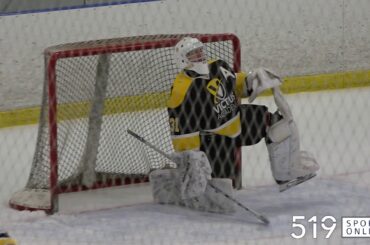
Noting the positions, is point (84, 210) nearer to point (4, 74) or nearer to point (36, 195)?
point (36, 195)

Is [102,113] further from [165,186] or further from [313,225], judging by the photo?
[313,225]

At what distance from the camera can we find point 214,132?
223 inches

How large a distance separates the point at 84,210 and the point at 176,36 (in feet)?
3.31

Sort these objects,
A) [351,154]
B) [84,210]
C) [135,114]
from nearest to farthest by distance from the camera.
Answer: [84,210], [135,114], [351,154]

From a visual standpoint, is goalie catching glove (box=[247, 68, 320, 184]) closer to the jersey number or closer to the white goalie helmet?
the white goalie helmet

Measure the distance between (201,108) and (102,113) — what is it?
742mm

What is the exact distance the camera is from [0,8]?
7668mm

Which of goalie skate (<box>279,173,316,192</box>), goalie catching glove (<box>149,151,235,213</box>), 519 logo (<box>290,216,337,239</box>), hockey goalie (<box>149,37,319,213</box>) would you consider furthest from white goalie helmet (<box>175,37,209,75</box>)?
519 logo (<box>290,216,337,239</box>)

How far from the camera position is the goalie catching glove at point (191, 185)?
18.1 ft

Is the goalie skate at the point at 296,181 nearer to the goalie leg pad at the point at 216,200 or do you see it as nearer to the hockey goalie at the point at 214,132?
the hockey goalie at the point at 214,132

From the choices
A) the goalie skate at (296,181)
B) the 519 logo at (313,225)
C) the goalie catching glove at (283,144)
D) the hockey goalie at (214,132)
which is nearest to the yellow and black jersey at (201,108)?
the hockey goalie at (214,132)

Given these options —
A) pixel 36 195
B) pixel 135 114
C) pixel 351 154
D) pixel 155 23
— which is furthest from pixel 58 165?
→ pixel 155 23

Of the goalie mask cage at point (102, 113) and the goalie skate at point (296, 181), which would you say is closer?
the goalie skate at point (296, 181)

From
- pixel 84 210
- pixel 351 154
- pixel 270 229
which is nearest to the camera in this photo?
pixel 270 229
